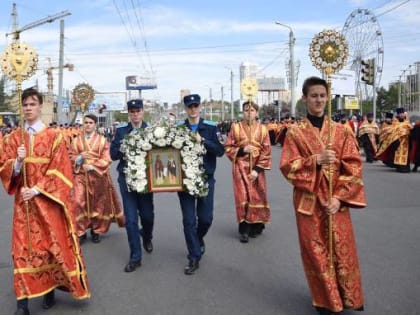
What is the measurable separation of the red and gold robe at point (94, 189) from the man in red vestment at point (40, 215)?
3046mm

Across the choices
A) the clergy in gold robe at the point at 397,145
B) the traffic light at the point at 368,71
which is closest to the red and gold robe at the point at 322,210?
the clergy in gold robe at the point at 397,145

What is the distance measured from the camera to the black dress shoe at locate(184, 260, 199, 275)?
601cm

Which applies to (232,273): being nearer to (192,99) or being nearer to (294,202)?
(294,202)

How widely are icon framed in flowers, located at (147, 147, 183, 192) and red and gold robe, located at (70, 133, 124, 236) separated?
2153mm

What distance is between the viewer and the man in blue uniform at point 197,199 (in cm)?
607

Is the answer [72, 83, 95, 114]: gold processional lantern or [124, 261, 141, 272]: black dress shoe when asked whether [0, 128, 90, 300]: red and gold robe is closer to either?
[124, 261, 141, 272]: black dress shoe

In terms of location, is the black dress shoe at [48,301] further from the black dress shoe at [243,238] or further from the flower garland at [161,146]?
the black dress shoe at [243,238]

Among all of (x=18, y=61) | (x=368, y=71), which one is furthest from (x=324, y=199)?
(x=368, y=71)

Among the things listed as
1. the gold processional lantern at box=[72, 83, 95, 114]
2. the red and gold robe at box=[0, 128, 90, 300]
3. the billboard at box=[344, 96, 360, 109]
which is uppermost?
the billboard at box=[344, 96, 360, 109]

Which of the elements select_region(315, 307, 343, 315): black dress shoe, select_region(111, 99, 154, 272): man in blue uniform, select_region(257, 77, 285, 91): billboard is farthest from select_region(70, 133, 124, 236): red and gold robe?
select_region(257, 77, 285, 91): billboard

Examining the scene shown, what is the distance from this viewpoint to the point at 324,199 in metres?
4.48

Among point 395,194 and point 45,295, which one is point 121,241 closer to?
point 45,295

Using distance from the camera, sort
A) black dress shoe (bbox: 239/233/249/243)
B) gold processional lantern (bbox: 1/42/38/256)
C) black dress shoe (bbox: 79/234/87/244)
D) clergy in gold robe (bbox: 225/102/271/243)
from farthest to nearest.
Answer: black dress shoe (bbox: 79/234/87/244) < clergy in gold robe (bbox: 225/102/271/243) < black dress shoe (bbox: 239/233/249/243) < gold processional lantern (bbox: 1/42/38/256)

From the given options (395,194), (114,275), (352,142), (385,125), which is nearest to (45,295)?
(114,275)
